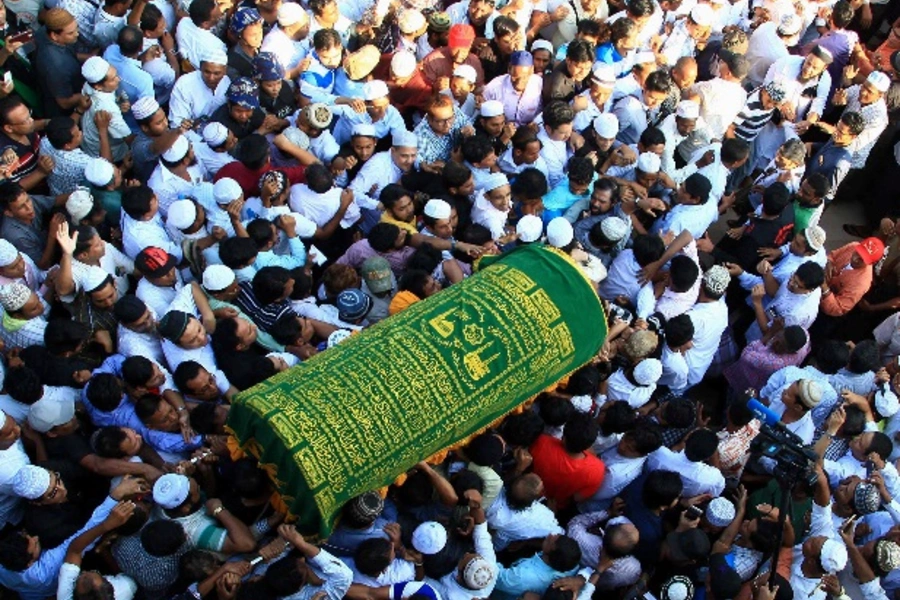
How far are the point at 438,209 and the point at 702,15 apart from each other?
366 cm

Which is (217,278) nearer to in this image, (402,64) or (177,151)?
(177,151)

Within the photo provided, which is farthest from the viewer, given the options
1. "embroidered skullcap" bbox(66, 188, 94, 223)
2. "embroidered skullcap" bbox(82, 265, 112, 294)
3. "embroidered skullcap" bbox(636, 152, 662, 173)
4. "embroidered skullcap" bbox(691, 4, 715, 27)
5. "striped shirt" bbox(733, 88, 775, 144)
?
"embroidered skullcap" bbox(691, 4, 715, 27)

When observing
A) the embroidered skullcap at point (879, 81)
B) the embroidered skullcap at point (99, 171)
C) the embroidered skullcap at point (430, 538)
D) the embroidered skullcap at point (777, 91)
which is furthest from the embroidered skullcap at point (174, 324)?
the embroidered skullcap at point (879, 81)

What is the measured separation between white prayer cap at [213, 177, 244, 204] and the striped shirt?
4.28 meters

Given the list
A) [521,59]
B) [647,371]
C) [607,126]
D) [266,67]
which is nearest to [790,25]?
[607,126]

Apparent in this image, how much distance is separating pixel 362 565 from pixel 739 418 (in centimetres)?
259

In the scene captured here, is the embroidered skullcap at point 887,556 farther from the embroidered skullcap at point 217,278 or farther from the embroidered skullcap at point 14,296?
the embroidered skullcap at point 14,296

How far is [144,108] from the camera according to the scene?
6.30m

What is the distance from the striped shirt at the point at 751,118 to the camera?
770 cm

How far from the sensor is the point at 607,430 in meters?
5.43

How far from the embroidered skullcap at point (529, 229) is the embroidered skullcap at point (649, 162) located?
110 cm

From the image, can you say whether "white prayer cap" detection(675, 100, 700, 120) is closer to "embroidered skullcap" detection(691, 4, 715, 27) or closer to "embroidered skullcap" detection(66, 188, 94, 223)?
"embroidered skullcap" detection(691, 4, 715, 27)

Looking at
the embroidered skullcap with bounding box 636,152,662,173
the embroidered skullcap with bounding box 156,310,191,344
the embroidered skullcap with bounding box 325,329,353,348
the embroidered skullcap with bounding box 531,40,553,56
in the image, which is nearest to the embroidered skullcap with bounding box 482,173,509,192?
the embroidered skullcap with bounding box 636,152,662,173

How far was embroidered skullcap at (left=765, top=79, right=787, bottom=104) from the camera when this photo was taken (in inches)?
298
